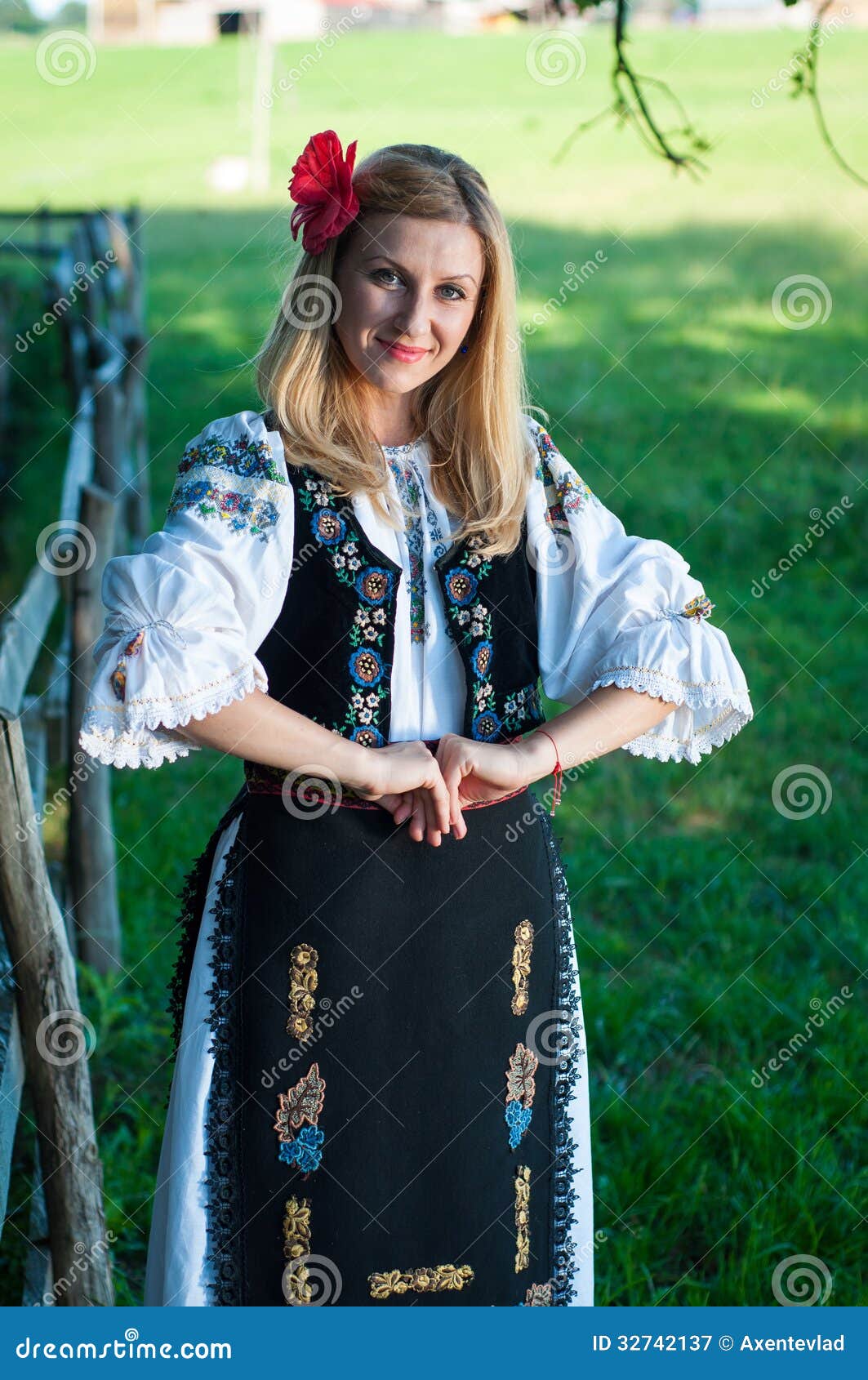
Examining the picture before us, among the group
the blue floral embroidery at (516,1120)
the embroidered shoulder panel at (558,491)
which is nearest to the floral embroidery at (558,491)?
the embroidered shoulder panel at (558,491)

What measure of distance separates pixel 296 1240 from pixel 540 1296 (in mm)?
415

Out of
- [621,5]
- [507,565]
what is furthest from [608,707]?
[621,5]

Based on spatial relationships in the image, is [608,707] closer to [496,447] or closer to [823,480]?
[496,447]

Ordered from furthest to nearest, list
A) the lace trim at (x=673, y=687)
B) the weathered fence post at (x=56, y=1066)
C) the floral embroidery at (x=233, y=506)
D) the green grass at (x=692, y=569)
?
the green grass at (x=692, y=569)
the weathered fence post at (x=56, y=1066)
the lace trim at (x=673, y=687)
the floral embroidery at (x=233, y=506)

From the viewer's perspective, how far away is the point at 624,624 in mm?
1848

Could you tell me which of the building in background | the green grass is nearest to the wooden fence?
the green grass

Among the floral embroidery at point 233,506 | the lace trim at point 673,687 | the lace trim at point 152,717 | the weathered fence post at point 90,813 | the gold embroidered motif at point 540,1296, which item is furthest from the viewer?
the weathered fence post at point 90,813

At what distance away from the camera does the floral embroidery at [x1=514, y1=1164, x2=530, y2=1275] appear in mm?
1886

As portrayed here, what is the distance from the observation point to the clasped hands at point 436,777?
171 centimetres

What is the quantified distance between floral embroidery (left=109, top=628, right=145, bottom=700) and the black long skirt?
0.30m

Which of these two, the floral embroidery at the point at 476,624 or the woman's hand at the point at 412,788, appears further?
the floral embroidery at the point at 476,624

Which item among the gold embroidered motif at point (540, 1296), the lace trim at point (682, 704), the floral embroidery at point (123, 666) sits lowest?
the gold embroidered motif at point (540, 1296)

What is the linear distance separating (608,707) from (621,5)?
4.66 feet

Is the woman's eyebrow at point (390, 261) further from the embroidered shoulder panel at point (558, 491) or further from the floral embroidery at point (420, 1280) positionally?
the floral embroidery at point (420, 1280)
